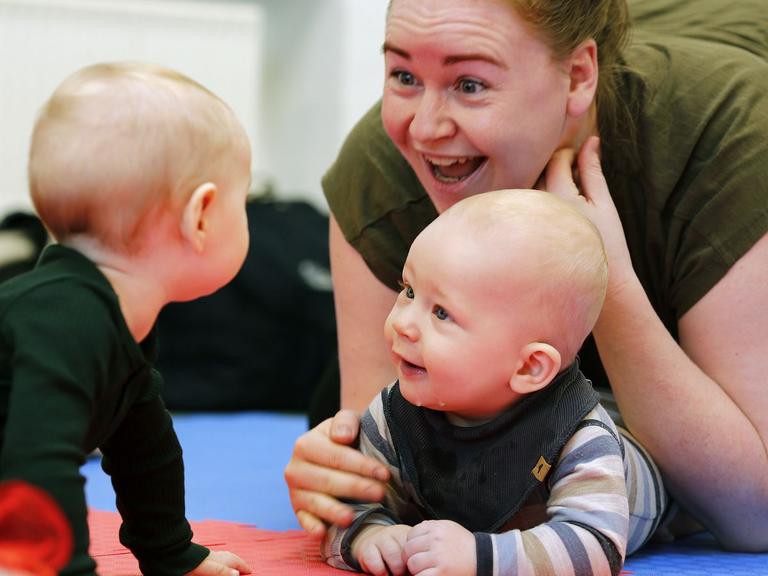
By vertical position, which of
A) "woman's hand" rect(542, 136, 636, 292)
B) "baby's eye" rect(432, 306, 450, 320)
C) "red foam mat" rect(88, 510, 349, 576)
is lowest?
"red foam mat" rect(88, 510, 349, 576)

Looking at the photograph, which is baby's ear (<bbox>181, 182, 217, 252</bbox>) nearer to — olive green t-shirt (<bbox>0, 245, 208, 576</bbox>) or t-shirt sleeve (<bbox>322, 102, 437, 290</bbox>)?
olive green t-shirt (<bbox>0, 245, 208, 576</bbox>)

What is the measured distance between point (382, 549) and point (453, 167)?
1.48 ft

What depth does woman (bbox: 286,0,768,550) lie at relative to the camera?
3.98 feet

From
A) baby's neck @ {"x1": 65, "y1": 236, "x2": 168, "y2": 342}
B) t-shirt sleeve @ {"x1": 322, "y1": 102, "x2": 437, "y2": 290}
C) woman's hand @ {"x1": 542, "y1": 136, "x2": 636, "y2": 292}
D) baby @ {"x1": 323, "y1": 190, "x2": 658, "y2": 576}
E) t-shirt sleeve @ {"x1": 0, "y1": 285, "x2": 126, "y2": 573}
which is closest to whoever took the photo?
t-shirt sleeve @ {"x1": 0, "y1": 285, "x2": 126, "y2": 573}

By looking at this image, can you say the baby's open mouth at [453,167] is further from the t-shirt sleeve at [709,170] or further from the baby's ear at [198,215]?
the baby's ear at [198,215]

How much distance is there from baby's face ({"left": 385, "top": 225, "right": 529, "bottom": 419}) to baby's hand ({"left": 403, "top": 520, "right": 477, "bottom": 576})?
0.12 metres

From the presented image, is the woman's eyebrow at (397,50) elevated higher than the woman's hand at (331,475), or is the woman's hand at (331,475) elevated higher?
the woman's eyebrow at (397,50)

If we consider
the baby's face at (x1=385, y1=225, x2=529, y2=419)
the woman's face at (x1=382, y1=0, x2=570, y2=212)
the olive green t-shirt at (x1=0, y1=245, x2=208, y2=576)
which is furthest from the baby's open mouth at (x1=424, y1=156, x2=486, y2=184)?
the olive green t-shirt at (x1=0, y1=245, x2=208, y2=576)

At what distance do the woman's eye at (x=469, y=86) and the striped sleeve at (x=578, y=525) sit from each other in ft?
1.29

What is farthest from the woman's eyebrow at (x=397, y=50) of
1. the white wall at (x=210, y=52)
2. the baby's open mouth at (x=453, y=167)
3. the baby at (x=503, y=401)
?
the white wall at (x=210, y=52)

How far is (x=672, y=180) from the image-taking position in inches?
51.4

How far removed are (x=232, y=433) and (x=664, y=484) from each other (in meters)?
1.16

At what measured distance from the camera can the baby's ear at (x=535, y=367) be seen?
104cm

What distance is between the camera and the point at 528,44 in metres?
1.23
